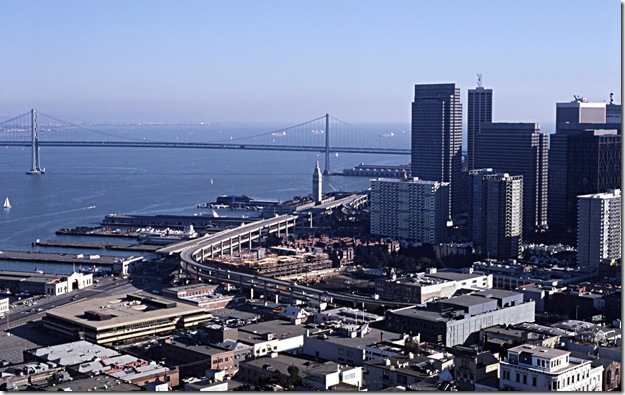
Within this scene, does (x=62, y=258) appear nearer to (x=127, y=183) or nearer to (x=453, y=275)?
(x=453, y=275)

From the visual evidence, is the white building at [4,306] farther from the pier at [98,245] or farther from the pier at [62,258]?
the pier at [98,245]

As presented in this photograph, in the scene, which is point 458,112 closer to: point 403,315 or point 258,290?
point 258,290

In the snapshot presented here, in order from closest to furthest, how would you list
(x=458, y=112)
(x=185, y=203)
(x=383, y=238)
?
(x=383, y=238) < (x=458, y=112) < (x=185, y=203)

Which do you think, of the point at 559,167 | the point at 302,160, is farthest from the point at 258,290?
the point at 302,160

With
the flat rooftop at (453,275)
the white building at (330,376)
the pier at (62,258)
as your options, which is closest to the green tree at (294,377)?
the white building at (330,376)

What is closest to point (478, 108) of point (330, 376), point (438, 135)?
point (438, 135)

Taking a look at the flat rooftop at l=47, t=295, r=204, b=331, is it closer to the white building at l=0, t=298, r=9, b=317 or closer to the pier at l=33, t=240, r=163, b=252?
the white building at l=0, t=298, r=9, b=317

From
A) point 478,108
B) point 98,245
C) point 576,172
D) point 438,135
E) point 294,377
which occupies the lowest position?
point 98,245
